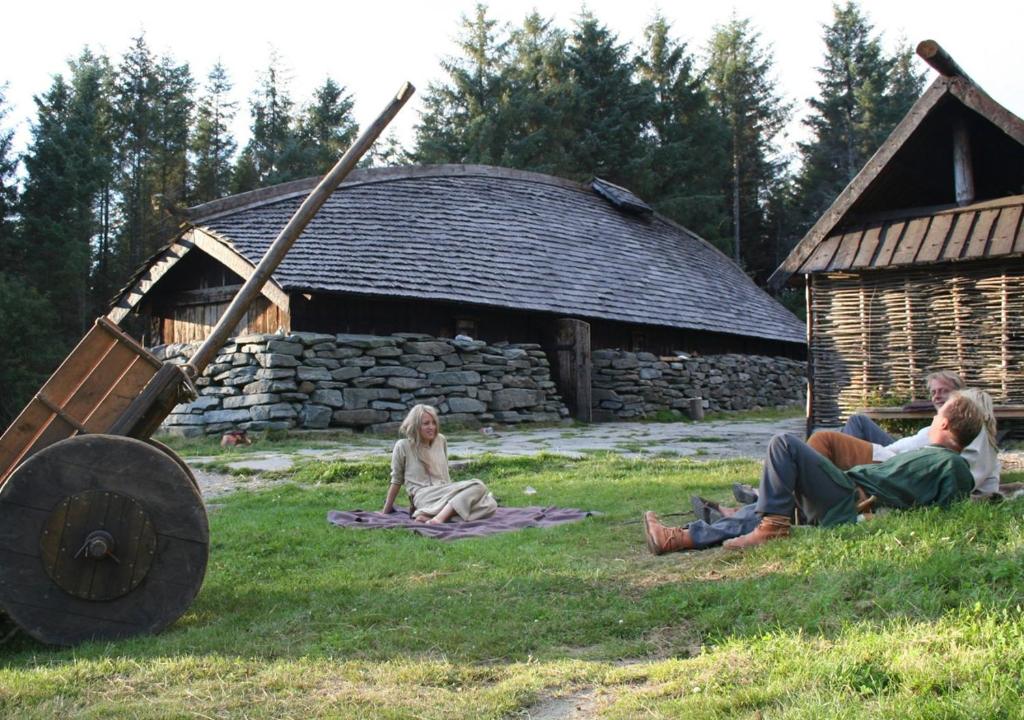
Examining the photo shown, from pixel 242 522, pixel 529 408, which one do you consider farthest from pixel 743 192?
pixel 242 522

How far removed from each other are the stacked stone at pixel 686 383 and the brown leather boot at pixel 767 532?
13295 millimetres

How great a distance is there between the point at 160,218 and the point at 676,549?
35.0 meters

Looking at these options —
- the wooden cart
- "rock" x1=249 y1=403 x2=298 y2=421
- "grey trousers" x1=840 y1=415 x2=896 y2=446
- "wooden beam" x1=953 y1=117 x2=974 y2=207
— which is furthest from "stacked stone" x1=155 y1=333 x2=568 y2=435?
the wooden cart

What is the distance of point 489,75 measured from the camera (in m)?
39.9

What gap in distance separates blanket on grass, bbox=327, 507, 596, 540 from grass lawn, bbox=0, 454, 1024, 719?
2.03ft

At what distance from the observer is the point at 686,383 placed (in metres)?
Answer: 20.2

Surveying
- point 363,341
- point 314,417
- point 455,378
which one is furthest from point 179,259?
point 455,378

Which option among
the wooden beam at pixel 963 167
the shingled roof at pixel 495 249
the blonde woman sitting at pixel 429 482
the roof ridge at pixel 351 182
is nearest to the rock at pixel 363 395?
the shingled roof at pixel 495 249

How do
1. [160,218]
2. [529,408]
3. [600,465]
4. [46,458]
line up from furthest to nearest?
1. [160,218]
2. [529,408]
3. [600,465]
4. [46,458]

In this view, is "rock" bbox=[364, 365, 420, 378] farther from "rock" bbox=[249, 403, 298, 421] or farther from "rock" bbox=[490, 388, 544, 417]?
"rock" bbox=[490, 388, 544, 417]

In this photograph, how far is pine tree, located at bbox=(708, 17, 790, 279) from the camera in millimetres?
44094

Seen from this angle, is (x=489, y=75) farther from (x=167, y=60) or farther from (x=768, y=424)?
(x=768, y=424)

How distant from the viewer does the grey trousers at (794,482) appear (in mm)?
5094

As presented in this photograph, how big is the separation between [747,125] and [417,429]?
4241cm
